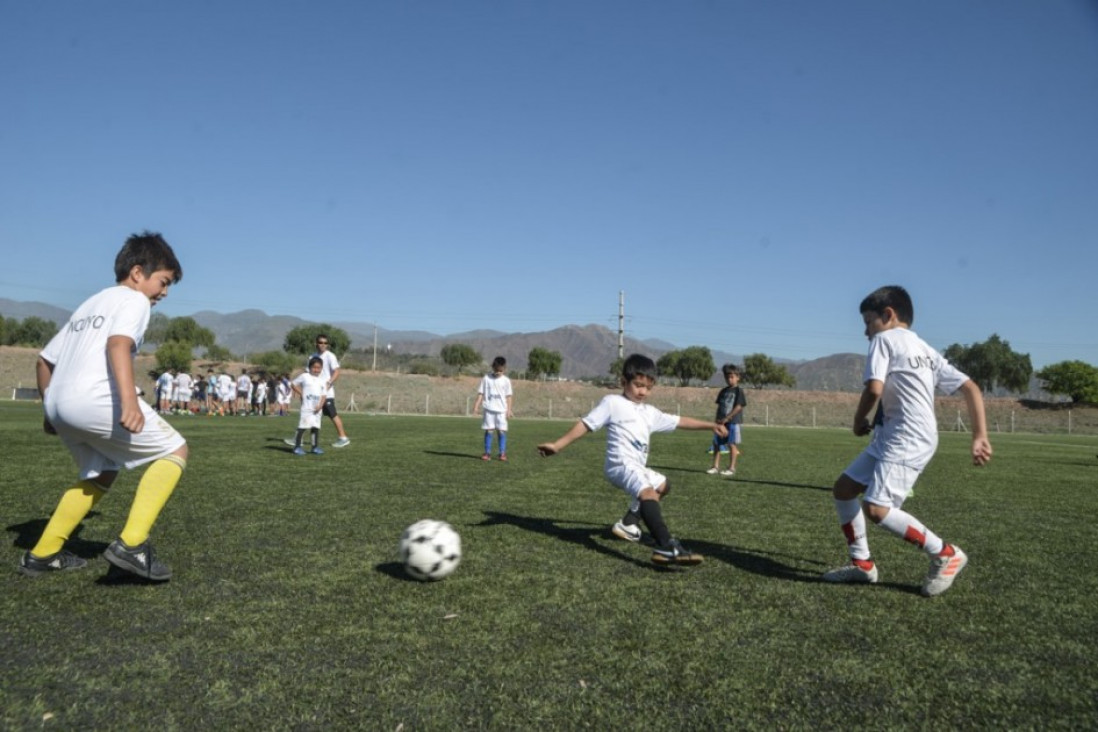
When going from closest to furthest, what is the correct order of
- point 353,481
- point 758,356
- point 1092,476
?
point 353,481, point 1092,476, point 758,356

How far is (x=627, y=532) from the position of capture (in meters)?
5.83

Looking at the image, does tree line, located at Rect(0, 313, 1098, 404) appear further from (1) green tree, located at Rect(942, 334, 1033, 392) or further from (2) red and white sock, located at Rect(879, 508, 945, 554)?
(2) red and white sock, located at Rect(879, 508, 945, 554)

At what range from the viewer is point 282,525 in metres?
6.05

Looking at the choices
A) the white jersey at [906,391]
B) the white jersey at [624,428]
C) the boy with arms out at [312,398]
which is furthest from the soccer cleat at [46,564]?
the boy with arms out at [312,398]

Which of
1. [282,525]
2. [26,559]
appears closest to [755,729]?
[26,559]

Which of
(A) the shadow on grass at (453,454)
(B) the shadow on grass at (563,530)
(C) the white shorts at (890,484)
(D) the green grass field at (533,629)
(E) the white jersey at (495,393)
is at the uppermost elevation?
(E) the white jersey at (495,393)

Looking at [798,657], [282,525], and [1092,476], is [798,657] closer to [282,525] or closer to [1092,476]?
[282,525]

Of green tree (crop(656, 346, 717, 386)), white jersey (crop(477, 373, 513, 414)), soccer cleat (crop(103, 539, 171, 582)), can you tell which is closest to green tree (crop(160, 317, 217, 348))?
green tree (crop(656, 346, 717, 386))

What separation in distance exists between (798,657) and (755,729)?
2.59 feet

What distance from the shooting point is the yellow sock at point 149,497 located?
4090 millimetres

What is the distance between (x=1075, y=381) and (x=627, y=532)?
8407 centimetres

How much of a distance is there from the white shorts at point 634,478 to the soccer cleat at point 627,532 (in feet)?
1.59

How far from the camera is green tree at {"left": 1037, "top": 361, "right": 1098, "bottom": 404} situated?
71.3 meters

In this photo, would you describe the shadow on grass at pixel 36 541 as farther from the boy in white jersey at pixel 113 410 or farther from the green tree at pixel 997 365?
the green tree at pixel 997 365
